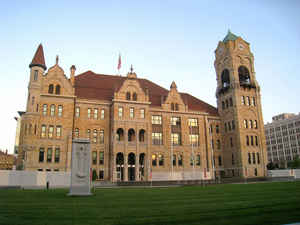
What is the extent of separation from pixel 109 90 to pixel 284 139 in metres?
118

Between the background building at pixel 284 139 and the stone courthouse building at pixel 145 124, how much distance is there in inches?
3258

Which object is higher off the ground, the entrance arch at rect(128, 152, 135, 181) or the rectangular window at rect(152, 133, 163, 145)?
the rectangular window at rect(152, 133, 163, 145)

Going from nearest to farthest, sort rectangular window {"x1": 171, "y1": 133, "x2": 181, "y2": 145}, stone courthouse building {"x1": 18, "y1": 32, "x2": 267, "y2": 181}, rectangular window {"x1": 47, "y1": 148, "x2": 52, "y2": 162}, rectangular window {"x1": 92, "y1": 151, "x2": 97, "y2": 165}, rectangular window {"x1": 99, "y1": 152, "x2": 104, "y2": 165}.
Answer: rectangular window {"x1": 47, "y1": 148, "x2": 52, "y2": 162}, stone courthouse building {"x1": 18, "y1": 32, "x2": 267, "y2": 181}, rectangular window {"x1": 92, "y1": 151, "x2": 97, "y2": 165}, rectangular window {"x1": 99, "y1": 152, "x2": 104, "y2": 165}, rectangular window {"x1": 171, "y1": 133, "x2": 181, "y2": 145}

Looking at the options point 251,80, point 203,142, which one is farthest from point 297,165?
point 203,142

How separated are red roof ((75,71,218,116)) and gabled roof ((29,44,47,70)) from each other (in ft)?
28.2

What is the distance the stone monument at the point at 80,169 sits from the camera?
21188mm

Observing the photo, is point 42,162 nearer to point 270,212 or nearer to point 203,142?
point 203,142

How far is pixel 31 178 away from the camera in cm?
3888

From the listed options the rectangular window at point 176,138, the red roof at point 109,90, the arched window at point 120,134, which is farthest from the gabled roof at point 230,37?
the arched window at point 120,134

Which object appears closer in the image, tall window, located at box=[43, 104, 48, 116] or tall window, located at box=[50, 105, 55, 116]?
tall window, located at box=[43, 104, 48, 116]

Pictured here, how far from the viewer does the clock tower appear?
6262cm

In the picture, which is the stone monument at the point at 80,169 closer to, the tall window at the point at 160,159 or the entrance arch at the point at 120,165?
the entrance arch at the point at 120,165

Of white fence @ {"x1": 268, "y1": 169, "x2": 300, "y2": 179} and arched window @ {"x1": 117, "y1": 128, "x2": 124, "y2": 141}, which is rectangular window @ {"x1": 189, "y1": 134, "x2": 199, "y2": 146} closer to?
arched window @ {"x1": 117, "y1": 128, "x2": 124, "y2": 141}

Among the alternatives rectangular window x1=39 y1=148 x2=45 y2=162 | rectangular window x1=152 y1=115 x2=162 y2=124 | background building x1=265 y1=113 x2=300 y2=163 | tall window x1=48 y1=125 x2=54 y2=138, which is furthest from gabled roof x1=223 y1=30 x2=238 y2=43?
background building x1=265 y1=113 x2=300 y2=163
